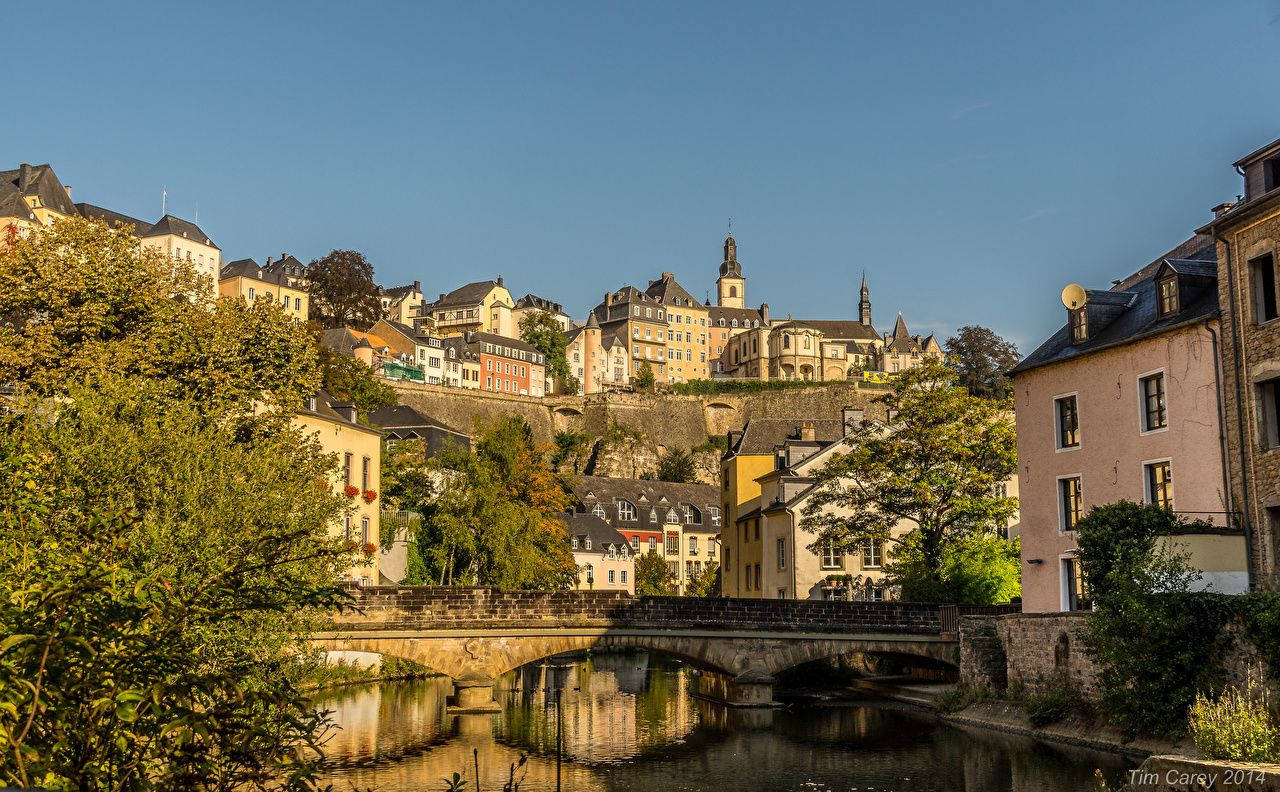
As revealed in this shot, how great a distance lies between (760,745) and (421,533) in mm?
25613

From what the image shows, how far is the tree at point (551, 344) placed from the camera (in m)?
149

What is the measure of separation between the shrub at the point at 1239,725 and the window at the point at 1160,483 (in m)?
7.86

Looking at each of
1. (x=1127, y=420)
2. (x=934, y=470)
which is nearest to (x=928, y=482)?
(x=934, y=470)

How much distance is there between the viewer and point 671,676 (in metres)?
55.4

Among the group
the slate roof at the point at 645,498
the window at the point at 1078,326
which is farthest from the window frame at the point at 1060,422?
the slate roof at the point at 645,498

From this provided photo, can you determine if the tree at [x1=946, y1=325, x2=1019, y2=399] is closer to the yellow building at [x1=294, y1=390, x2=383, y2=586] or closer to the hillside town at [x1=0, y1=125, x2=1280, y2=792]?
the hillside town at [x1=0, y1=125, x2=1280, y2=792]

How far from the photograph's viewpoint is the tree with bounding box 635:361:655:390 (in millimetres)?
145175

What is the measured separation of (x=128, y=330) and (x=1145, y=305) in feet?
86.2

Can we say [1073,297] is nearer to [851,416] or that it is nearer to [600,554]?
[851,416]

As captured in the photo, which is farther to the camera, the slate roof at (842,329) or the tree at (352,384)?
the slate roof at (842,329)

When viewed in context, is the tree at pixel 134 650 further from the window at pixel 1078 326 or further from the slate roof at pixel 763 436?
the slate roof at pixel 763 436

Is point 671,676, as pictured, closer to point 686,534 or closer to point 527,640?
point 527,640

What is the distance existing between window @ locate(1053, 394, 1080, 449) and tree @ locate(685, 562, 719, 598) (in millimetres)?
58556

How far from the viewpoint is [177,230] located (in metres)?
116
